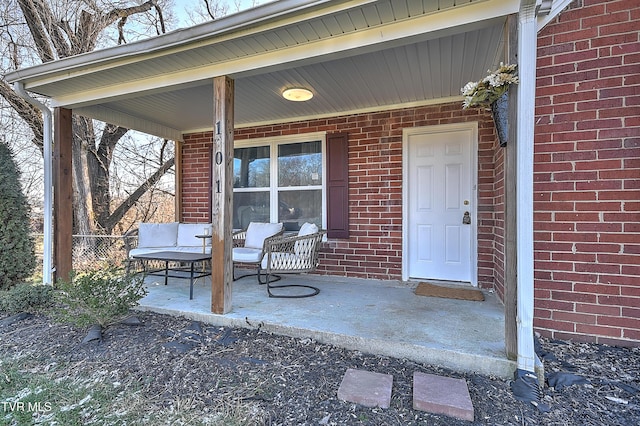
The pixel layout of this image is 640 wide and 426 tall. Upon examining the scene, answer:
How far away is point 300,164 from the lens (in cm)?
467

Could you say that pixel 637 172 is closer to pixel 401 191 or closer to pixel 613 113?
pixel 613 113

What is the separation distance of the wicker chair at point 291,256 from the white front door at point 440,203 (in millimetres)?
1273

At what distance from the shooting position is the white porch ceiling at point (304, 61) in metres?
2.11

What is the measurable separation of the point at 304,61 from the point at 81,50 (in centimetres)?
714


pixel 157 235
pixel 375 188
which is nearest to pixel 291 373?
pixel 375 188

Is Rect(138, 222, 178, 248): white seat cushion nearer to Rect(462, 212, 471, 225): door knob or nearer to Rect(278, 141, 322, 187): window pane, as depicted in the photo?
Rect(278, 141, 322, 187): window pane

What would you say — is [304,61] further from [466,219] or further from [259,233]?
[466,219]

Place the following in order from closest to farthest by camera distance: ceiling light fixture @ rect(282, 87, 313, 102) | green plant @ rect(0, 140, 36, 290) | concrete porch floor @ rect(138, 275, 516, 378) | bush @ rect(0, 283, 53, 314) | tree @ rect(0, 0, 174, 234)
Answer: concrete porch floor @ rect(138, 275, 516, 378) → bush @ rect(0, 283, 53, 314) → ceiling light fixture @ rect(282, 87, 313, 102) → green plant @ rect(0, 140, 36, 290) → tree @ rect(0, 0, 174, 234)

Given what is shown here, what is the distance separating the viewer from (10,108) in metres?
6.90

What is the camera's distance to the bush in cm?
316

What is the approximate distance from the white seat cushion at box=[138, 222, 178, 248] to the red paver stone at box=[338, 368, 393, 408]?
3518 millimetres

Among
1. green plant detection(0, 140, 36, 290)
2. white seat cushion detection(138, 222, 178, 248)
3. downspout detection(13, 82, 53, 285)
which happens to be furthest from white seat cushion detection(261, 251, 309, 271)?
green plant detection(0, 140, 36, 290)

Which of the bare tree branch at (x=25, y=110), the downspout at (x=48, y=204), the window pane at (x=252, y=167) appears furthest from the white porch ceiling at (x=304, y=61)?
the bare tree branch at (x=25, y=110)

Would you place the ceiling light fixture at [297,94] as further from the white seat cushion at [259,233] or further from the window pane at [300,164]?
the white seat cushion at [259,233]
